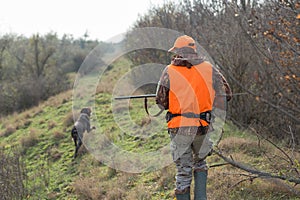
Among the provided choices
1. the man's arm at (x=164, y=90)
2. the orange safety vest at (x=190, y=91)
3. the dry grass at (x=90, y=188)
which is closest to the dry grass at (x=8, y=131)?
the dry grass at (x=90, y=188)

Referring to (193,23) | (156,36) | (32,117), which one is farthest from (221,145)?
(32,117)

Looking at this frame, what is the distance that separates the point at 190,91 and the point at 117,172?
15.5 ft

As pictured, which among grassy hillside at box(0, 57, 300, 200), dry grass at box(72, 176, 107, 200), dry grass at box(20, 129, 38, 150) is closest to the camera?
grassy hillside at box(0, 57, 300, 200)

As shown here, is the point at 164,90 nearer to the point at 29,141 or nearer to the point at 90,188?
the point at 90,188

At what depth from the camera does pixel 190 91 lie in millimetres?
4480

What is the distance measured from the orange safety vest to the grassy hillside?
113 centimetres

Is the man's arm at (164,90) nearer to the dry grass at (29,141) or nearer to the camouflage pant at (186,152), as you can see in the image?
the camouflage pant at (186,152)

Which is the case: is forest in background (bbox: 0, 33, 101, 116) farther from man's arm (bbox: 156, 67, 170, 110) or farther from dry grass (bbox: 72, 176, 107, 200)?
man's arm (bbox: 156, 67, 170, 110)

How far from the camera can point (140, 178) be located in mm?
7828

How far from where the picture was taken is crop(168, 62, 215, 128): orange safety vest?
4.49 metres

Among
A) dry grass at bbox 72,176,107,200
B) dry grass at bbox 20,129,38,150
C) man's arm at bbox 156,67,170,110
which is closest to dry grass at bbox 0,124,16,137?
dry grass at bbox 20,129,38,150

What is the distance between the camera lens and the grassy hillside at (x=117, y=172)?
5793 millimetres

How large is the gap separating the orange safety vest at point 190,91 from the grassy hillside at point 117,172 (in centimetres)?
113

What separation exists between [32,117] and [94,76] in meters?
6.21
